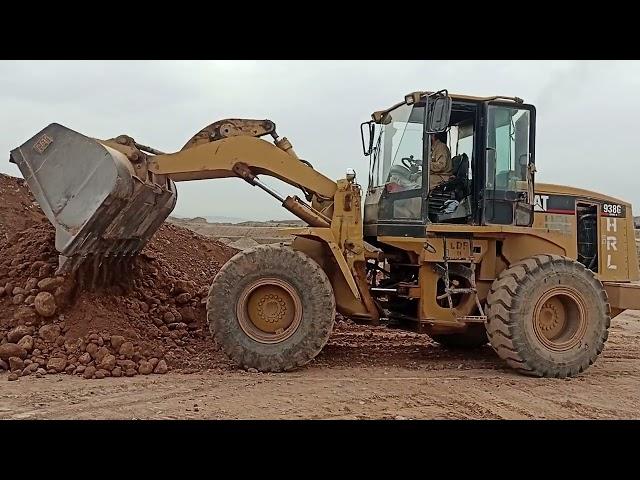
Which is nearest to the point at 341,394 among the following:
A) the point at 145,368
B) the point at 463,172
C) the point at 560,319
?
the point at 145,368

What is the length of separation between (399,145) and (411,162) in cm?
26

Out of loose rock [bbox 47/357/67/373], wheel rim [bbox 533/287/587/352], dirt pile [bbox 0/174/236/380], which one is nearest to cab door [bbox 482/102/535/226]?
wheel rim [bbox 533/287/587/352]

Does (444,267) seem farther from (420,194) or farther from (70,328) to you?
(70,328)

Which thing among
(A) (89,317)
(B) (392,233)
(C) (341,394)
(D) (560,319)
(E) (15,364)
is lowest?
(C) (341,394)

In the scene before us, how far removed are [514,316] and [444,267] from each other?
34.2 inches

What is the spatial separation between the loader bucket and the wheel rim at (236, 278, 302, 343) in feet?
5.08

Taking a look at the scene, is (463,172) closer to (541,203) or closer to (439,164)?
(439,164)

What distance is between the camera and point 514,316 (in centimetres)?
678

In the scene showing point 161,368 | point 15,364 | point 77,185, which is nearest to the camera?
point 15,364

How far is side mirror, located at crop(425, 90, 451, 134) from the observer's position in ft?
21.9

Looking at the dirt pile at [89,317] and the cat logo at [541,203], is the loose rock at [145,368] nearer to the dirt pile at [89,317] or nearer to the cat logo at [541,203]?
the dirt pile at [89,317]

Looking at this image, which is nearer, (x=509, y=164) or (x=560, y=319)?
(x=560, y=319)

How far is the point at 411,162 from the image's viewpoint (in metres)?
7.19
